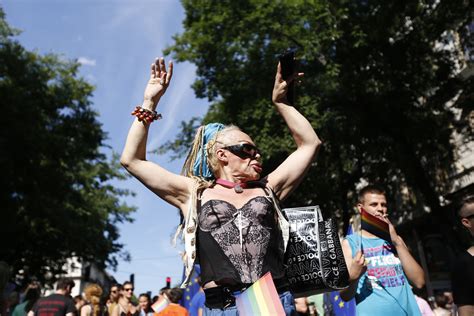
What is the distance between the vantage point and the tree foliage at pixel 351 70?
46.6 ft

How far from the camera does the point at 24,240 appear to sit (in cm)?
1928

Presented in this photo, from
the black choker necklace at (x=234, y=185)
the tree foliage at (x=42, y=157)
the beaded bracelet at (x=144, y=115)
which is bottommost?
the black choker necklace at (x=234, y=185)

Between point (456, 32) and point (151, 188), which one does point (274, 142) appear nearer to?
point (456, 32)

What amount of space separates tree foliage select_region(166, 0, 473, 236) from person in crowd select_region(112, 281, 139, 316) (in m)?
5.63

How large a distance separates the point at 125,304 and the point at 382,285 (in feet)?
21.6

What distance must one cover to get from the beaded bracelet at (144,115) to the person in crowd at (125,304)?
23.4ft

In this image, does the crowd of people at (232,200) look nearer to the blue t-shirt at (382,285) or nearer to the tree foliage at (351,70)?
the blue t-shirt at (382,285)

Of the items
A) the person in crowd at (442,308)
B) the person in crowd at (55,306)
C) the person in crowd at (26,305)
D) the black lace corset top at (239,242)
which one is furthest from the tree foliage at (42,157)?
the black lace corset top at (239,242)

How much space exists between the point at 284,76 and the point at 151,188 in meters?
1.00

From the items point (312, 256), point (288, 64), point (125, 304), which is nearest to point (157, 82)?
point (288, 64)

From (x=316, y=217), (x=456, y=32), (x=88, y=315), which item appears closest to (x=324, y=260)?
(x=316, y=217)

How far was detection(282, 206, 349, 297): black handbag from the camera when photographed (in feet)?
8.29

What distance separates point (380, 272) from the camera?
12.6ft

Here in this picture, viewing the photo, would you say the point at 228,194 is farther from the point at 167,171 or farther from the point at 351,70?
the point at 351,70
